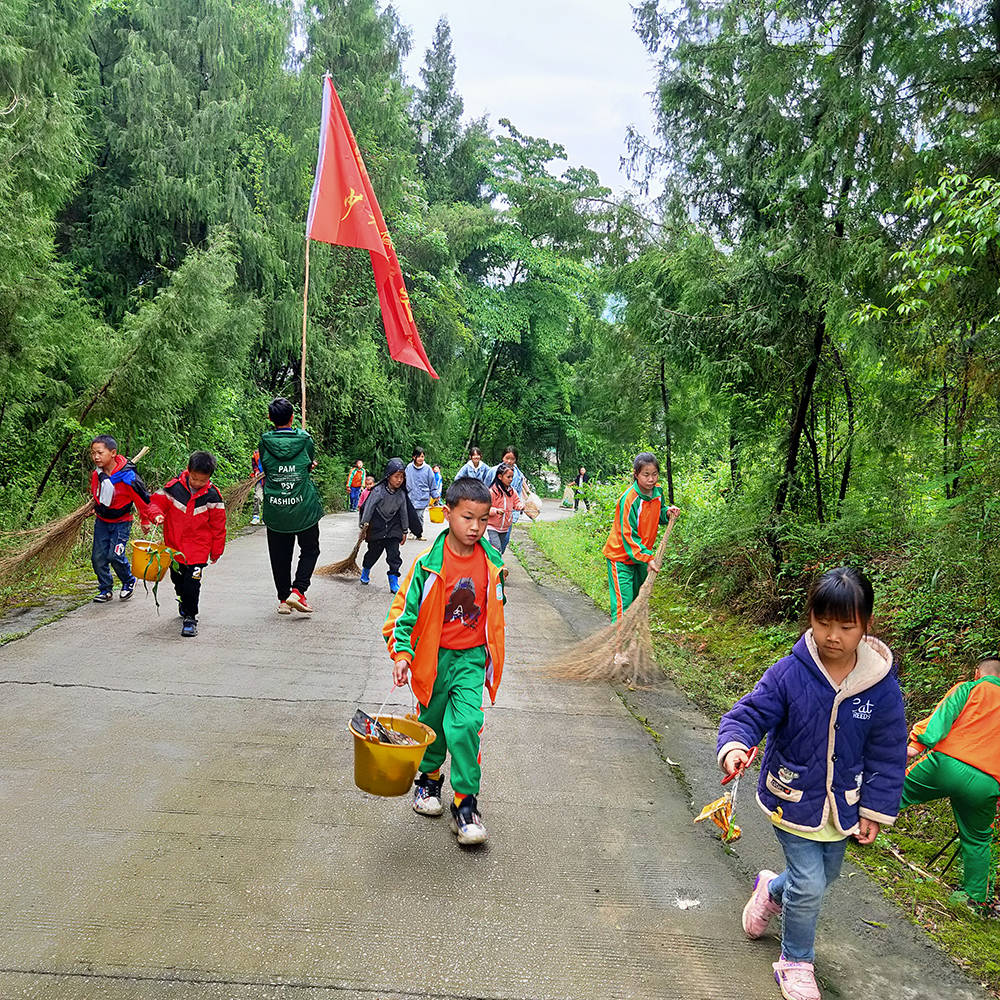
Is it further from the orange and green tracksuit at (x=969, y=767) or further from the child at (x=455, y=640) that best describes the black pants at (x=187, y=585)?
the orange and green tracksuit at (x=969, y=767)

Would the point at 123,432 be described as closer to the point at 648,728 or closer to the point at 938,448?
A: the point at 648,728

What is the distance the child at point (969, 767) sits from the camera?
11.1 feet

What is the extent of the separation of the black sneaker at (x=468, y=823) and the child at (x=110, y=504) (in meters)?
5.05

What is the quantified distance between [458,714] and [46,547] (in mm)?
6006

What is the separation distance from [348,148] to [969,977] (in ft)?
31.5

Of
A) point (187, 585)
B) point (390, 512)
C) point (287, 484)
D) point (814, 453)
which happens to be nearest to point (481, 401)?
point (390, 512)

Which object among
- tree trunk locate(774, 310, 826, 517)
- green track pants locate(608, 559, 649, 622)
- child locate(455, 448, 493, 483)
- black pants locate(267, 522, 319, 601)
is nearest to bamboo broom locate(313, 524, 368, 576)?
child locate(455, 448, 493, 483)

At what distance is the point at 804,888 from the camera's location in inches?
109

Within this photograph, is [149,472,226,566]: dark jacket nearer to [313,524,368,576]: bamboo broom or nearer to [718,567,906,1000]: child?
[313,524,368,576]: bamboo broom

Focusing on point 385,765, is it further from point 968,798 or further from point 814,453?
point 814,453

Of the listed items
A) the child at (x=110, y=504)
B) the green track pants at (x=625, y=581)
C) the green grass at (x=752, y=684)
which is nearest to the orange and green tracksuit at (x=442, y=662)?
the green grass at (x=752, y=684)

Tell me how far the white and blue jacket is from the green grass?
911 millimetres

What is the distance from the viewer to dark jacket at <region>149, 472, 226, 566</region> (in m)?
6.84

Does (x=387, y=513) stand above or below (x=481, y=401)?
below
